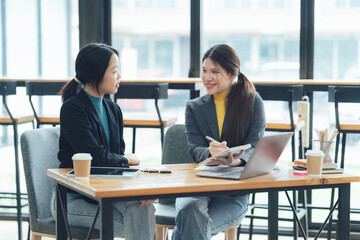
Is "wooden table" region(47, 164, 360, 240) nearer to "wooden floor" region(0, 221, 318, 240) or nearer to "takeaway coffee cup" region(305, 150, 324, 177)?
"takeaway coffee cup" region(305, 150, 324, 177)

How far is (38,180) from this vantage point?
8.58 feet

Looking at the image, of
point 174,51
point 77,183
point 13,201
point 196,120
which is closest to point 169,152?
point 196,120

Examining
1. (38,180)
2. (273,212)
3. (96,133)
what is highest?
(96,133)

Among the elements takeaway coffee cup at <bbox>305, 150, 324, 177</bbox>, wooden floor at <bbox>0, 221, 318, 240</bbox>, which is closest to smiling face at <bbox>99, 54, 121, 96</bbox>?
takeaway coffee cup at <bbox>305, 150, 324, 177</bbox>

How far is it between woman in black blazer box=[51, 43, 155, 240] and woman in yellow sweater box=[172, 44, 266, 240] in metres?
0.29

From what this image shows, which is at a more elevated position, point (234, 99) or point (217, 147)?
point (234, 99)

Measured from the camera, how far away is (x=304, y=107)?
11.9 feet

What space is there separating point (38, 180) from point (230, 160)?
891 millimetres

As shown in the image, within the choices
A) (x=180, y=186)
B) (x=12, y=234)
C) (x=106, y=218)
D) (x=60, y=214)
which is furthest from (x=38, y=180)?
(x=12, y=234)

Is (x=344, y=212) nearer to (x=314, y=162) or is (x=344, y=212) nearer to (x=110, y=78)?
(x=314, y=162)

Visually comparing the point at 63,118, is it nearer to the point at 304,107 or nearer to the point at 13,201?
the point at 304,107

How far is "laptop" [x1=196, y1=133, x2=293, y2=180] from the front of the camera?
84.2 inches

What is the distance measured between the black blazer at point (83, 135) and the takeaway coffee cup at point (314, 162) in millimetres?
791

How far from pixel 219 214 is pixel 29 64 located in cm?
293
